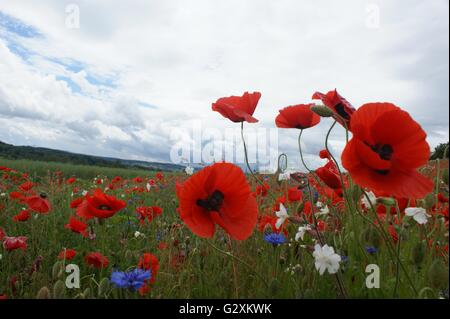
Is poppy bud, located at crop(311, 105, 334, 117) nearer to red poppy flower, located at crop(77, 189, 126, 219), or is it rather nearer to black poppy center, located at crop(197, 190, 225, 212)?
black poppy center, located at crop(197, 190, 225, 212)

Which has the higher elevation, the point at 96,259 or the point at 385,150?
the point at 385,150

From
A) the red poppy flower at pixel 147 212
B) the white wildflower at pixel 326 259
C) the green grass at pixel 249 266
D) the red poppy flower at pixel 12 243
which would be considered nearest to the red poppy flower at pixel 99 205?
the green grass at pixel 249 266

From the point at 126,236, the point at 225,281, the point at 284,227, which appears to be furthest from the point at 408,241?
the point at 126,236

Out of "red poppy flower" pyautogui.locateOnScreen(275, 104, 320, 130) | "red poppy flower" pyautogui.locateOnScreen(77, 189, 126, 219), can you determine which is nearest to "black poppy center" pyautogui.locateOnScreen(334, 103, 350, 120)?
"red poppy flower" pyautogui.locateOnScreen(275, 104, 320, 130)

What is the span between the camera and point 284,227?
185 cm

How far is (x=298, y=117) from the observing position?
5.10ft

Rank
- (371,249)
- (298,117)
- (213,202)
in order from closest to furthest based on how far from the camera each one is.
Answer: (213,202), (371,249), (298,117)

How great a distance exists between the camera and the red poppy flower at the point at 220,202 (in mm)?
1162

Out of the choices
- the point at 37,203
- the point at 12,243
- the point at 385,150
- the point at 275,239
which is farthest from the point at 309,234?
the point at 37,203

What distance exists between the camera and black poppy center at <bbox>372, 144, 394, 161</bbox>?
3.58 ft

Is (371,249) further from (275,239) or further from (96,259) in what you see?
(96,259)

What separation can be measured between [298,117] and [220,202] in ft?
1.83
